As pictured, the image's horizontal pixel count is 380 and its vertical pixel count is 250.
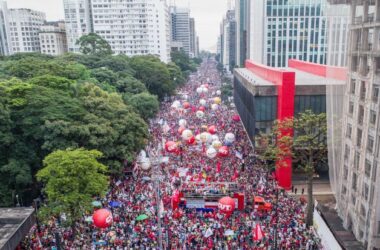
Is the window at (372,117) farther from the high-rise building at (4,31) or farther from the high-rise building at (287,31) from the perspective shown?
the high-rise building at (4,31)

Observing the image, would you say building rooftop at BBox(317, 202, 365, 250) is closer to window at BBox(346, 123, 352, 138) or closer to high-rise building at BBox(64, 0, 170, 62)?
window at BBox(346, 123, 352, 138)

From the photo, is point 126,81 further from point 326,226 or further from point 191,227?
point 326,226

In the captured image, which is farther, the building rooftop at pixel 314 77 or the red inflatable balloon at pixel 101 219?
the building rooftop at pixel 314 77

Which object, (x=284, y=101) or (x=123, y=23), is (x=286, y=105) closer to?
(x=284, y=101)

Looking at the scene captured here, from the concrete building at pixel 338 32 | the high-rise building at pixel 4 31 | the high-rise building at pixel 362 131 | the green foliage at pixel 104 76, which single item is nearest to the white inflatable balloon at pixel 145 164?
the high-rise building at pixel 362 131

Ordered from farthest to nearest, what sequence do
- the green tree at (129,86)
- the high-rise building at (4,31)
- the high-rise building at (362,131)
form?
the high-rise building at (4,31) → the green tree at (129,86) → the high-rise building at (362,131)

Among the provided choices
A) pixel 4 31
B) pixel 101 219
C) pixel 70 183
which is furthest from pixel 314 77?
pixel 4 31

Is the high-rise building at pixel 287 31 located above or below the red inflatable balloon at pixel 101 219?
above

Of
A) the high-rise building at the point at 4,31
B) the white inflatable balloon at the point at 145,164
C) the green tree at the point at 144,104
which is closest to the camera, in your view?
the white inflatable balloon at the point at 145,164
